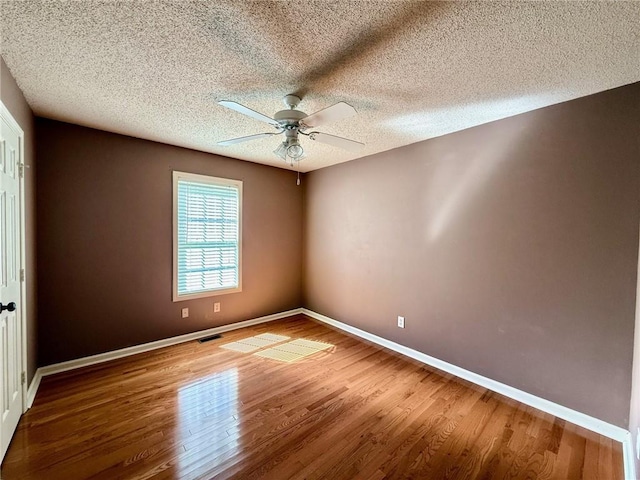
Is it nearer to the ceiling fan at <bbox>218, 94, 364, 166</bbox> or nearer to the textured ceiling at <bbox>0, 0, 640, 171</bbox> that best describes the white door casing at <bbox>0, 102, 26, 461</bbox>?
the textured ceiling at <bbox>0, 0, 640, 171</bbox>

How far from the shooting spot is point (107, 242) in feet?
9.77

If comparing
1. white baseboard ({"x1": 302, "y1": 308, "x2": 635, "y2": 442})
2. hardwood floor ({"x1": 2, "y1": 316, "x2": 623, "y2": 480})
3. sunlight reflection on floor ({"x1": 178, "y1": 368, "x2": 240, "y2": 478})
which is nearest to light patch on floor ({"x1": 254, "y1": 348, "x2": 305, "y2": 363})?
hardwood floor ({"x1": 2, "y1": 316, "x2": 623, "y2": 480})

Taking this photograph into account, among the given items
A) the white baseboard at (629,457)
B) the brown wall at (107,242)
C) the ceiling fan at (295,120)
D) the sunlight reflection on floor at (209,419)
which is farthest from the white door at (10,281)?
the white baseboard at (629,457)

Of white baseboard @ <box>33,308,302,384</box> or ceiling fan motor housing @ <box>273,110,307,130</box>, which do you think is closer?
ceiling fan motor housing @ <box>273,110,307,130</box>

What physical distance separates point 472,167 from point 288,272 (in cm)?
309

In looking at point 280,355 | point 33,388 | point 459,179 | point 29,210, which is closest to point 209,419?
point 280,355

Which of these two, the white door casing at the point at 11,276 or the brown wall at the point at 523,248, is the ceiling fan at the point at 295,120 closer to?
the brown wall at the point at 523,248

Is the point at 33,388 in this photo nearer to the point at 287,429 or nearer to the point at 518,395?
the point at 287,429

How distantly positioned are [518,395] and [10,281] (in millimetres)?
3979

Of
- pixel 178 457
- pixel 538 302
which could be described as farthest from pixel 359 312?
pixel 178 457

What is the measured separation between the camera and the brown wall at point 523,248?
1.93 metres

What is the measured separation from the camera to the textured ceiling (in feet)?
4.32

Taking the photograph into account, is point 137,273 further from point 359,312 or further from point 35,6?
point 359,312

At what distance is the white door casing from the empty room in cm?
3
